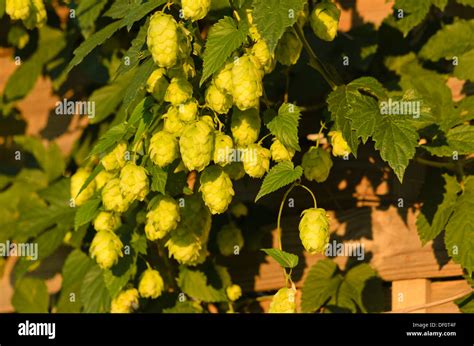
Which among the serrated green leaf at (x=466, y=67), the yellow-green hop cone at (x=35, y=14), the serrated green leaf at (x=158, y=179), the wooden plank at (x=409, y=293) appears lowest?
the wooden plank at (x=409, y=293)

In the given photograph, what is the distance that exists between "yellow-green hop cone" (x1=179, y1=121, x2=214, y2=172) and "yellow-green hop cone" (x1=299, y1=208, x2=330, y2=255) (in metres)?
0.23

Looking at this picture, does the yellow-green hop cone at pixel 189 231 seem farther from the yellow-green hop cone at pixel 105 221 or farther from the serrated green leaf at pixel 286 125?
the serrated green leaf at pixel 286 125

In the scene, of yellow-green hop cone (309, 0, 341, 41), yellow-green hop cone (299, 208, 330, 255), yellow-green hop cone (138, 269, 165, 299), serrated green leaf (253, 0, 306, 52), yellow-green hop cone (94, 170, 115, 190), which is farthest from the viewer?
yellow-green hop cone (138, 269, 165, 299)

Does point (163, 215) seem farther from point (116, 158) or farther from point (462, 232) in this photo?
point (462, 232)

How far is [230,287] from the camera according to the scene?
2.57 metres

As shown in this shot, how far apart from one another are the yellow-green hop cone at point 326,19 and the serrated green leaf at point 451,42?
1.61 feet

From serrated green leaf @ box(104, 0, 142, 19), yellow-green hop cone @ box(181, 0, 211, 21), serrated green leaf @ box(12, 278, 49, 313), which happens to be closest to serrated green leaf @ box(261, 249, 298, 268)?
yellow-green hop cone @ box(181, 0, 211, 21)

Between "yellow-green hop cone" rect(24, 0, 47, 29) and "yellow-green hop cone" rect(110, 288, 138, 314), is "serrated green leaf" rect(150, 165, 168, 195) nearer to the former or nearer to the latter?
"yellow-green hop cone" rect(110, 288, 138, 314)

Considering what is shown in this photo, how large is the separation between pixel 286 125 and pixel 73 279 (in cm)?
88

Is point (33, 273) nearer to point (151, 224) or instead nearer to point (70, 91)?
point (70, 91)

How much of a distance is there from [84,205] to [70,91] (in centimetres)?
78

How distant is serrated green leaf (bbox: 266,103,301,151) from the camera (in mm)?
1983

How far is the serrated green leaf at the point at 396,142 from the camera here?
1.89 m

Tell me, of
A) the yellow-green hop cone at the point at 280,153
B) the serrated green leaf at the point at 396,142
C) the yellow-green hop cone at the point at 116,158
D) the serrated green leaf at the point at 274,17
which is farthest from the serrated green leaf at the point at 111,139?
the serrated green leaf at the point at 396,142
